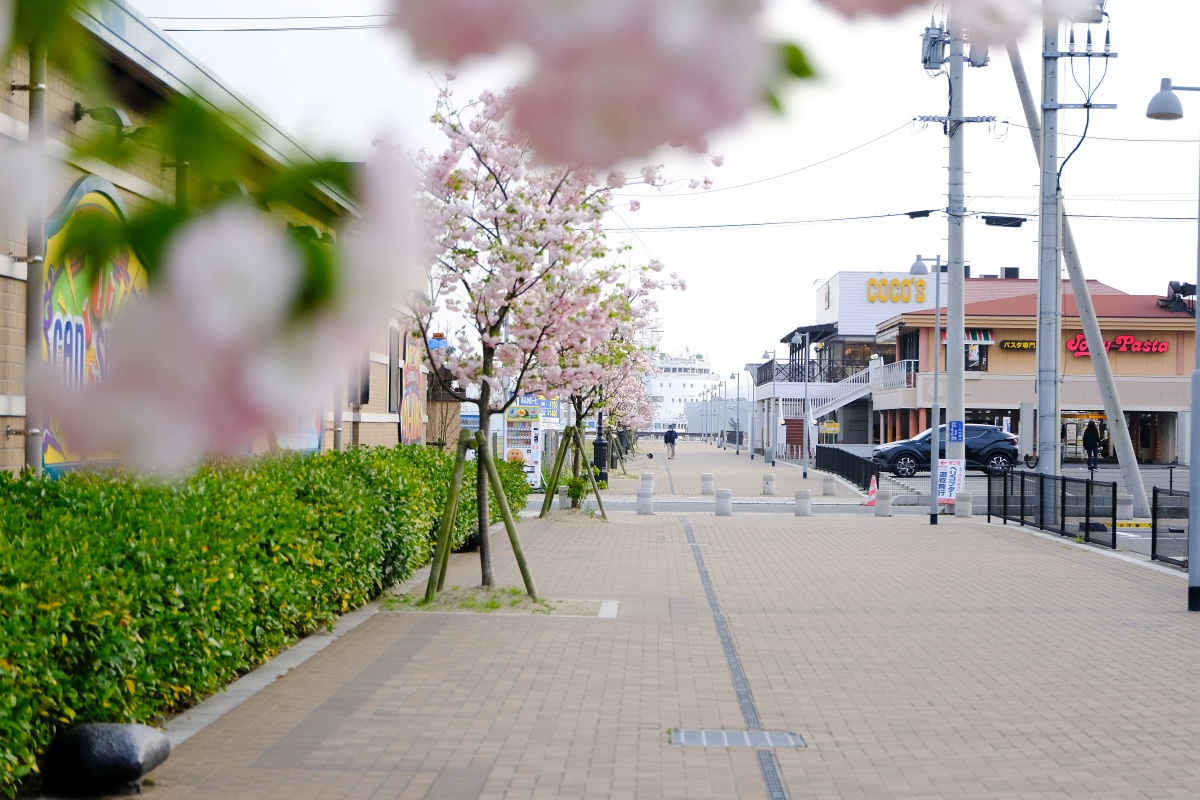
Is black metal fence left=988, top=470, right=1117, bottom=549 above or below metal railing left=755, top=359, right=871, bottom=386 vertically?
below

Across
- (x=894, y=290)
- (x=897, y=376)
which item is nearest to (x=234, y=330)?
(x=897, y=376)

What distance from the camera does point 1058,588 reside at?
1468 cm

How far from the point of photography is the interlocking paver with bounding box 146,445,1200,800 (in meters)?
6.52

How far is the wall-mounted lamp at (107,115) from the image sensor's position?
833 millimetres

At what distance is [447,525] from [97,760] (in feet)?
21.3

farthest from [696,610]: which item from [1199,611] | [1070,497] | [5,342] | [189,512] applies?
[1070,497]

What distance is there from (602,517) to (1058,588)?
1084 centimetres

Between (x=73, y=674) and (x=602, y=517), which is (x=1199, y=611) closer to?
(x=73, y=674)

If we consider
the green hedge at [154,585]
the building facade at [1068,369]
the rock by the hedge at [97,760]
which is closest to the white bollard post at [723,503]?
the green hedge at [154,585]

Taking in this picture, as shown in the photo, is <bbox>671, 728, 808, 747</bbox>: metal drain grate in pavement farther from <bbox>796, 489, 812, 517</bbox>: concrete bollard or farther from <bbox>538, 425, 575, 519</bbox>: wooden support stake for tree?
<bbox>796, 489, 812, 517</bbox>: concrete bollard

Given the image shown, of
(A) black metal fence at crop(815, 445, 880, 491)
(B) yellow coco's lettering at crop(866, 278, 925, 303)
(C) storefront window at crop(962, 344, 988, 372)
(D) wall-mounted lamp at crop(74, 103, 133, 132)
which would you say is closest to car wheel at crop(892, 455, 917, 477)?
(A) black metal fence at crop(815, 445, 880, 491)

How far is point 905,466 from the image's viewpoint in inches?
1670

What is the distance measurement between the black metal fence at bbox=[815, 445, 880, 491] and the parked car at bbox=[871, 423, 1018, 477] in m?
0.85

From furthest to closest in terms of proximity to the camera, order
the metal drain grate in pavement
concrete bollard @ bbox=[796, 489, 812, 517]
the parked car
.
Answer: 1. the parked car
2. concrete bollard @ bbox=[796, 489, 812, 517]
3. the metal drain grate in pavement
